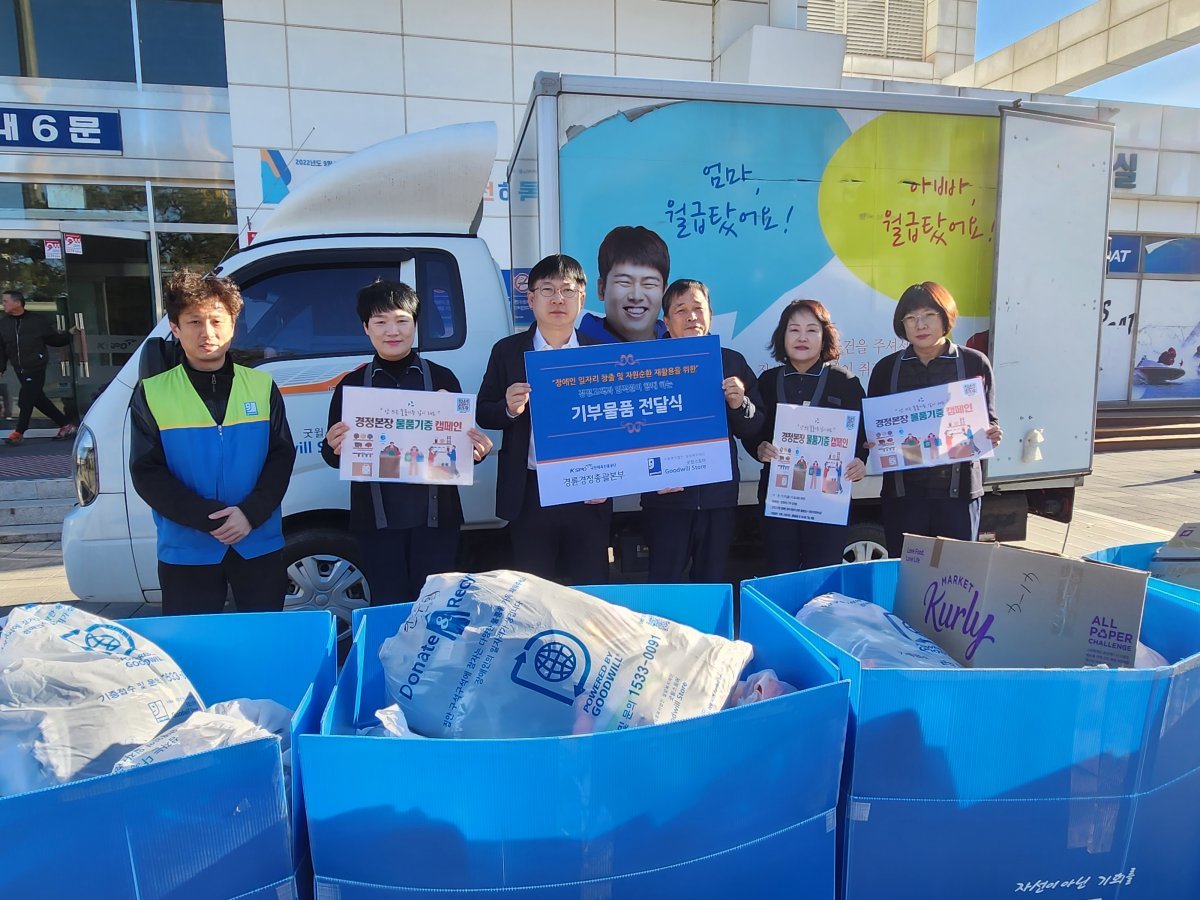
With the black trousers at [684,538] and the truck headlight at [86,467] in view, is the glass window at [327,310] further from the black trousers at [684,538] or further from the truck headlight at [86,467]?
the black trousers at [684,538]

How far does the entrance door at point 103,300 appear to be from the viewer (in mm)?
8859

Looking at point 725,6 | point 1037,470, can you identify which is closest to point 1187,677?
point 1037,470

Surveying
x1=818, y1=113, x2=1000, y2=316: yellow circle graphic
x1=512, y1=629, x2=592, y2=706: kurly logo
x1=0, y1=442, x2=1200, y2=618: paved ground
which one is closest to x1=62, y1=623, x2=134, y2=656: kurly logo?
x1=512, y1=629, x2=592, y2=706: kurly logo

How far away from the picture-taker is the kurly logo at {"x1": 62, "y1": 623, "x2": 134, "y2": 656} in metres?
1.44

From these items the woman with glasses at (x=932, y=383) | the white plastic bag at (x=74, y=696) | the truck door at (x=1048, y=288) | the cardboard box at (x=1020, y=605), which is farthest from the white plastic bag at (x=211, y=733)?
the truck door at (x=1048, y=288)

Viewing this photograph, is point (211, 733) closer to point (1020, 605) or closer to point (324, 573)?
point (1020, 605)

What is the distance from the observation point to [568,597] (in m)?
1.50

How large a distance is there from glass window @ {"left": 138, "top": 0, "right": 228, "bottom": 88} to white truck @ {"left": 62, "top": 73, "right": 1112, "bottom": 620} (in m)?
7.27

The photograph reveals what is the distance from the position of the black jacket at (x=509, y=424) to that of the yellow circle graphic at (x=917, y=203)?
6.23 feet

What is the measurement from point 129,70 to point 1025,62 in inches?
578

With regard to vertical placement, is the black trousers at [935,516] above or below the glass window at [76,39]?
below

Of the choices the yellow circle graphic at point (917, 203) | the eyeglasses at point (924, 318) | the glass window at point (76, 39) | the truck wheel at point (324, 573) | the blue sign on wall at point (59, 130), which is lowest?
the truck wheel at point (324, 573)

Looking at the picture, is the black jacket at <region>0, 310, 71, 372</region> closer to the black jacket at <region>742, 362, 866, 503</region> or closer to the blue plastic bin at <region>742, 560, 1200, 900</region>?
the black jacket at <region>742, 362, 866, 503</region>

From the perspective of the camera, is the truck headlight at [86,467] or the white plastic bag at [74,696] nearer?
the white plastic bag at [74,696]
